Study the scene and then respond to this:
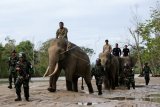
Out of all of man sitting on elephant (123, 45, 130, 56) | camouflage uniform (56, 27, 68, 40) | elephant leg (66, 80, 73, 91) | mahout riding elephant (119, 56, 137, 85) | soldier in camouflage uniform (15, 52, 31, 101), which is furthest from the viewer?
man sitting on elephant (123, 45, 130, 56)

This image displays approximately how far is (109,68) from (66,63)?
6.45 meters

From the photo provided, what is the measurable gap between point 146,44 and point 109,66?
117 feet

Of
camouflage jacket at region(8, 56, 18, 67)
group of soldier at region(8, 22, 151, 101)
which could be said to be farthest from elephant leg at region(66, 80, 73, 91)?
camouflage jacket at region(8, 56, 18, 67)

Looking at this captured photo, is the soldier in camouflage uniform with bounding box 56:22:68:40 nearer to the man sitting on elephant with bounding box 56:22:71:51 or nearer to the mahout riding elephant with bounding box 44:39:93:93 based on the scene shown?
the man sitting on elephant with bounding box 56:22:71:51

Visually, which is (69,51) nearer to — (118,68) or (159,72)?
(118,68)

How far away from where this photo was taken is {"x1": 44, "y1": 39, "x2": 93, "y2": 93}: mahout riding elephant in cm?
1978

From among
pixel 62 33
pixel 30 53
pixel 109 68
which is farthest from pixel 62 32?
pixel 30 53

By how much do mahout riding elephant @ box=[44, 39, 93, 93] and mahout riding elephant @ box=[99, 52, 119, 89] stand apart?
3958 mm

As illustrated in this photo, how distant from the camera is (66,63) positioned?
2042 centimetres

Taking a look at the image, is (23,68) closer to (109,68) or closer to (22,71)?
(22,71)

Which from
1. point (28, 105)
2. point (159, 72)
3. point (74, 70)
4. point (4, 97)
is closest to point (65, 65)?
point (74, 70)

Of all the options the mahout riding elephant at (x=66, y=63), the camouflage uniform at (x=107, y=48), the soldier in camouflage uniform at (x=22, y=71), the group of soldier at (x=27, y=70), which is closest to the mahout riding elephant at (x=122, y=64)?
the group of soldier at (x=27, y=70)

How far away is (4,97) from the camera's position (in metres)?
18.5

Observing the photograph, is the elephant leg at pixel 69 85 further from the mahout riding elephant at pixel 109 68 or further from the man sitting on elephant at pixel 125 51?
the man sitting on elephant at pixel 125 51
